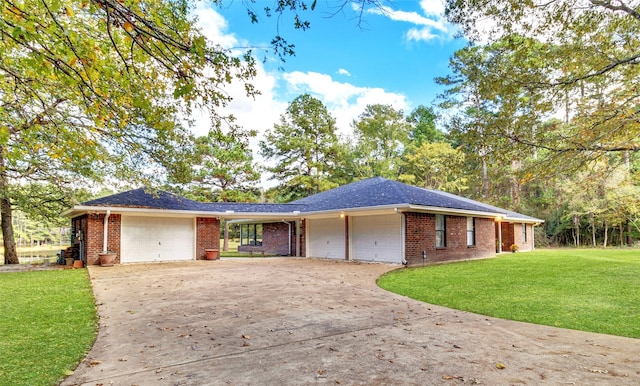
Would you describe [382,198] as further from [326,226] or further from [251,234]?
[251,234]

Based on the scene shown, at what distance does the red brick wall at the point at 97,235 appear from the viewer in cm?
1428

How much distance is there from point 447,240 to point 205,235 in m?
11.6

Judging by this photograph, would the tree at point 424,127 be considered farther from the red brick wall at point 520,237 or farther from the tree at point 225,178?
the tree at point 225,178

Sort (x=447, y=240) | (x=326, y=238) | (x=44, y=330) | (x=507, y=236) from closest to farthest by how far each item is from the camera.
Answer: (x=44, y=330) → (x=447, y=240) → (x=326, y=238) → (x=507, y=236)

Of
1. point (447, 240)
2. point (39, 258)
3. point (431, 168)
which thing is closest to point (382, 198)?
point (447, 240)

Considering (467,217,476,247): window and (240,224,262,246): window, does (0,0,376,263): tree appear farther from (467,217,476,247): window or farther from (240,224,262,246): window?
(240,224,262,246): window

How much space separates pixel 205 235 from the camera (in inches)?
692

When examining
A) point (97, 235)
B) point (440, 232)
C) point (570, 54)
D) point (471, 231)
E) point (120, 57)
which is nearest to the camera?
point (120, 57)

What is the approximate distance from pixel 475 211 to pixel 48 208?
20320mm

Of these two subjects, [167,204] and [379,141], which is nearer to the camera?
[167,204]

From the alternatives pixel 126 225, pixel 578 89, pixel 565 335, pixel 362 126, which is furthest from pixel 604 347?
pixel 362 126

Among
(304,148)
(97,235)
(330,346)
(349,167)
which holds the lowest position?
(330,346)

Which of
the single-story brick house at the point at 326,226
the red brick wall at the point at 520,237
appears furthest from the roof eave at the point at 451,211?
the red brick wall at the point at 520,237

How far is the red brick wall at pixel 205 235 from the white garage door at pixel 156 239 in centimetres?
29
